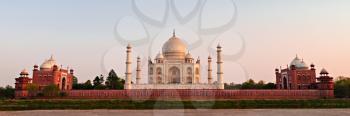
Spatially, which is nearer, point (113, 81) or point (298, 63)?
point (298, 63)

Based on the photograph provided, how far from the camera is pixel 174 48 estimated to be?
1801 inches

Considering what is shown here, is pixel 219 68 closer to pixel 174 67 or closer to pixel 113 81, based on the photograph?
pixel 174 67

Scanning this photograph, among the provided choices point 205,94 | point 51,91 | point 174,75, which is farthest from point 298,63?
point 51,91

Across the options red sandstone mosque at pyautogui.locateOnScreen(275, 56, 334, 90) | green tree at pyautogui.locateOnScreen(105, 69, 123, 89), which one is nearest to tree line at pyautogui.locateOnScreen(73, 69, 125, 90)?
green tree at pyautogui.locateOnScreen(105, 69, 123, 89)

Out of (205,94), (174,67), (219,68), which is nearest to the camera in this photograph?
(205,94)

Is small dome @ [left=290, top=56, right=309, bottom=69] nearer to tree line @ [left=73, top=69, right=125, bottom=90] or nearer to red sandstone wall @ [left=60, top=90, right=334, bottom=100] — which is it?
red sandstone wall @ [left=60, top=90, right=334, bottom=100]

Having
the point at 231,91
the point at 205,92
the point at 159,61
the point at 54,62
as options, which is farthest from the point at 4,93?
the point at 231,91

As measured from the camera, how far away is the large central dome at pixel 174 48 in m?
45.6

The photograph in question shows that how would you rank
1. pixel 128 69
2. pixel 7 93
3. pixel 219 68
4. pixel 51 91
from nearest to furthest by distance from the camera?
1. pixel 51 91
2. pixel 7 93
3. pixel 219 68
4. pixel 128 69

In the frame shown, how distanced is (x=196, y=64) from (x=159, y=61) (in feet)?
17.9

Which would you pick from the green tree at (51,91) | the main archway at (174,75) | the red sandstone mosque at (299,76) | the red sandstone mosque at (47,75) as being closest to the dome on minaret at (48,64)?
the red sandstone mosque at (47,75)

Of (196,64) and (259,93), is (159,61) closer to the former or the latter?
(196,64)

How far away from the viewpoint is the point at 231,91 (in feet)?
103

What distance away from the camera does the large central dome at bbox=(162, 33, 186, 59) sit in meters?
45.6
